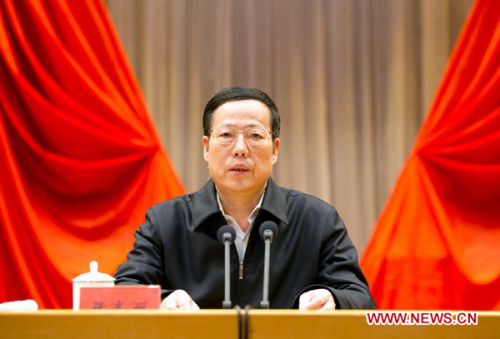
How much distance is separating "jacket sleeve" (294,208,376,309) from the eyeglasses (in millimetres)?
372

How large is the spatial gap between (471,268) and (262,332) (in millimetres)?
1642

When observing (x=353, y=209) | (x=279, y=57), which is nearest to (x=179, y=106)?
(x=279, y=57)

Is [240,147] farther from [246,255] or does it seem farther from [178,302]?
[178,302]

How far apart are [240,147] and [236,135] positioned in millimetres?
59

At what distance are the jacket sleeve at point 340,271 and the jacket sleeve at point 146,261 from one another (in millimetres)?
490

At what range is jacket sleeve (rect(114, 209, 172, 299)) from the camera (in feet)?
6.31

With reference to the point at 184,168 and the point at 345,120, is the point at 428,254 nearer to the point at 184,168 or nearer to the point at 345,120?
the point at 345,120

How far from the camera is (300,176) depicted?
3.02 metres

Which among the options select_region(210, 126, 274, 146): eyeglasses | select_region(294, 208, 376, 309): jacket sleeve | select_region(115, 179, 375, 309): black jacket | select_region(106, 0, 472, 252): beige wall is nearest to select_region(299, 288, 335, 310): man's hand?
select_region(294, 208, 376, 309): jacket sleeve

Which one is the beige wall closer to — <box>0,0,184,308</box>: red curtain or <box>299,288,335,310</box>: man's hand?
<box>0,0,184,308</box>: red curtain

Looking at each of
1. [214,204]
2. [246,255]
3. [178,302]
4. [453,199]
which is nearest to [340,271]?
[246,255]

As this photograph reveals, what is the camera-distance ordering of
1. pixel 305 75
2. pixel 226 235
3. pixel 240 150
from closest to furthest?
pixel 226 235 < pixel 240 150 < pixel 305 75

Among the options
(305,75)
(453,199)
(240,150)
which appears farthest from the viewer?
(305,75)

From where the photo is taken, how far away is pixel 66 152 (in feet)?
8.86
